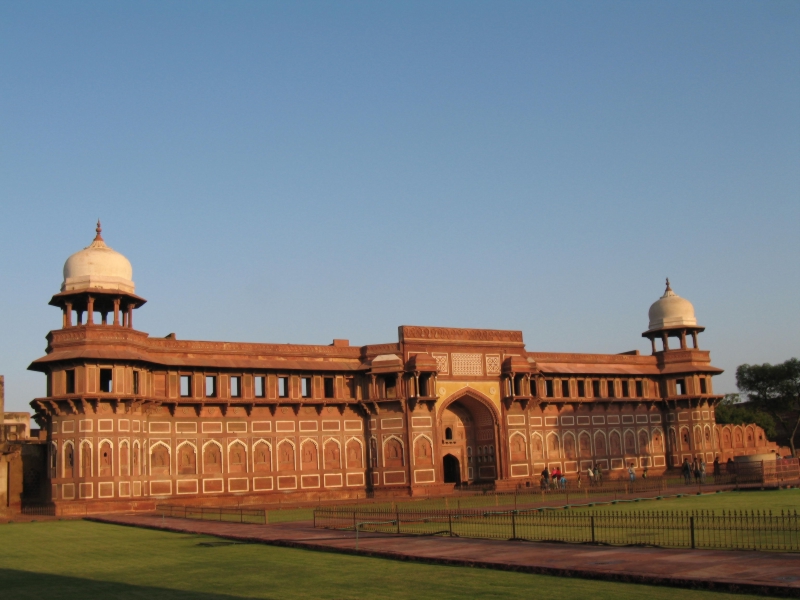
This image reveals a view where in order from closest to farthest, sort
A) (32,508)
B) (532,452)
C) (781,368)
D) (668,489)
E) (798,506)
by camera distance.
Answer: (798,506) < (32,508) < (668,489) < (532,452) < (781,368)

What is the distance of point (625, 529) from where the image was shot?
67.4ft

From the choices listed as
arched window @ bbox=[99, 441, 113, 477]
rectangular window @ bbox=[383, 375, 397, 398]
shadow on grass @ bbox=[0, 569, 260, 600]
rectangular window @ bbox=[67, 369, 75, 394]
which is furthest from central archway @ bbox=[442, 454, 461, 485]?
shadow on grass @ bbox=[0, 569, 260, 600]

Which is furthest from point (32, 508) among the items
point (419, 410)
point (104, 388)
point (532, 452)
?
point (532, 452)

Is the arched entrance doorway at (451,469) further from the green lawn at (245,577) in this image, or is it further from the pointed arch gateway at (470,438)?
the green lawn at (245,577)

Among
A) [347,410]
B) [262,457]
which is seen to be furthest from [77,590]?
[347,410]

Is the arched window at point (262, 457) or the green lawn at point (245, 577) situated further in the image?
the arched window at point (262, 457)

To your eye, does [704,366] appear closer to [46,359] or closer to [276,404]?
[276,404]

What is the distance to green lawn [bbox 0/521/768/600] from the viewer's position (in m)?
12.5

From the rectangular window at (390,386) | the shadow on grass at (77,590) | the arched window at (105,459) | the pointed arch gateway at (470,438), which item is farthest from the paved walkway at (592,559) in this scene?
the pointed arch gateway at (470,438)

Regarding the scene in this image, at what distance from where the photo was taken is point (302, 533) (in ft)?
70.8

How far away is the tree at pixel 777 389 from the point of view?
75.9 meters

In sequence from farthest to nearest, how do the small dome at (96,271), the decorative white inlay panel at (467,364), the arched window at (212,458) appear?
the decorative white inlay panel at (467,364)
the arched window at (212,458)
the small dome at (96,271)

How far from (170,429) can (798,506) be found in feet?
83.2

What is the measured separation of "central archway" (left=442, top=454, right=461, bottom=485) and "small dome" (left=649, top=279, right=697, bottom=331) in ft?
50.0
